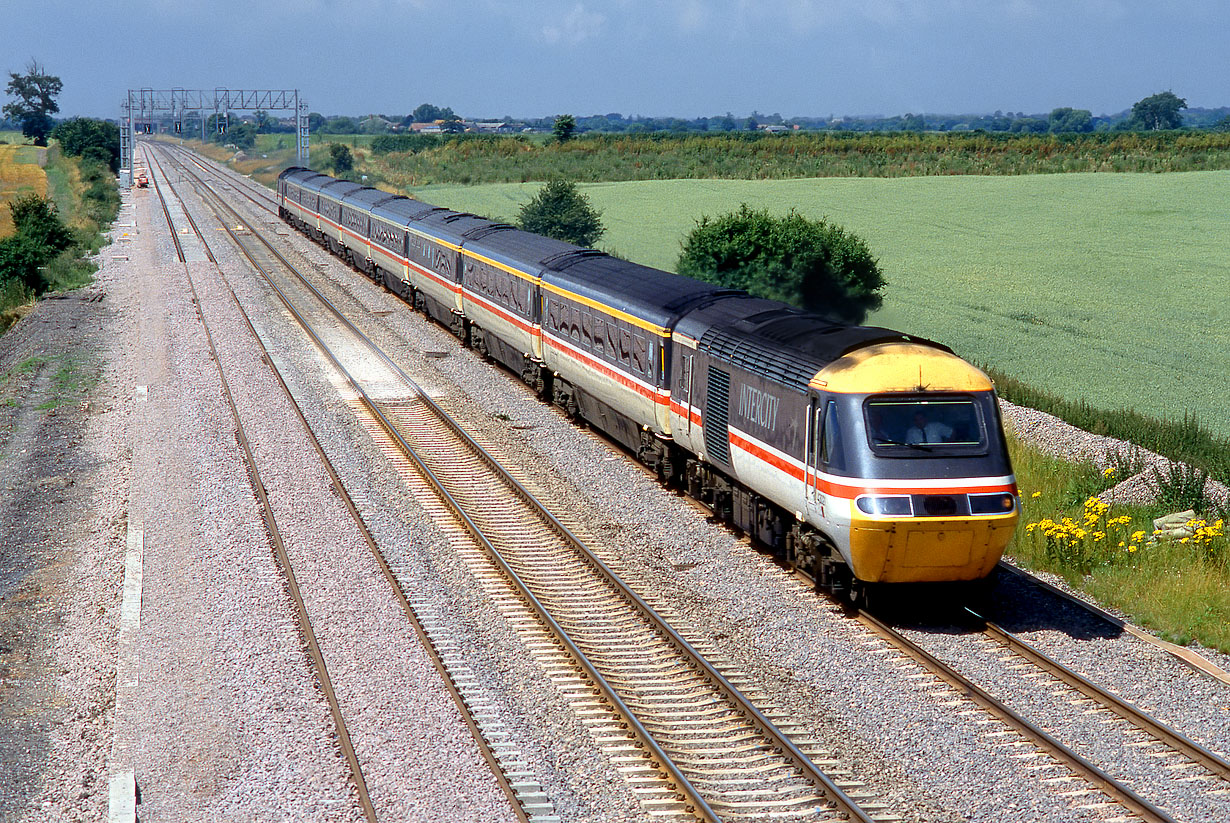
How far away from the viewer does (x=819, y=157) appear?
91688 mm

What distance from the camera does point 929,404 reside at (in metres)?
13.5

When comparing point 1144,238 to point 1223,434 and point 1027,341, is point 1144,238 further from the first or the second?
point 1223,434

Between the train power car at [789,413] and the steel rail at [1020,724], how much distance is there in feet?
2.03

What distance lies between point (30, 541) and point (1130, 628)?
14.7 metres

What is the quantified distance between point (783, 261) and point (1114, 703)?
979 inches

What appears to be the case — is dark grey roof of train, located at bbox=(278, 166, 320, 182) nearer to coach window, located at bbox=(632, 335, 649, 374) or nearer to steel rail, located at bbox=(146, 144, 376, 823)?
steel rail, located at bbox=(146, 144, 376, 823)

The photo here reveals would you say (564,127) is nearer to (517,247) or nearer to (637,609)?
(517,247)

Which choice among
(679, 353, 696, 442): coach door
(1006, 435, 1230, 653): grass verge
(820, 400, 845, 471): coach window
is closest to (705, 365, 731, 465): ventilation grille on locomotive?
(679, 353, 696, 442): coach door

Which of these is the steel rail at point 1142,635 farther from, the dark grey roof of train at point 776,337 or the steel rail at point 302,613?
the steel rail at point 302,613

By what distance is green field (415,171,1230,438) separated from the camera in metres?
33.1

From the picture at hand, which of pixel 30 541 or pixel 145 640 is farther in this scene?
pixel 30 541

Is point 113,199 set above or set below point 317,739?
above

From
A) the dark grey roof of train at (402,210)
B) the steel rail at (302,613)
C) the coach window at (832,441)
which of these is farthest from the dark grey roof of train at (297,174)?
the coach window at (832,441)

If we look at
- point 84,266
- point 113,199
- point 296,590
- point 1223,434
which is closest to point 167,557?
point 296,590
